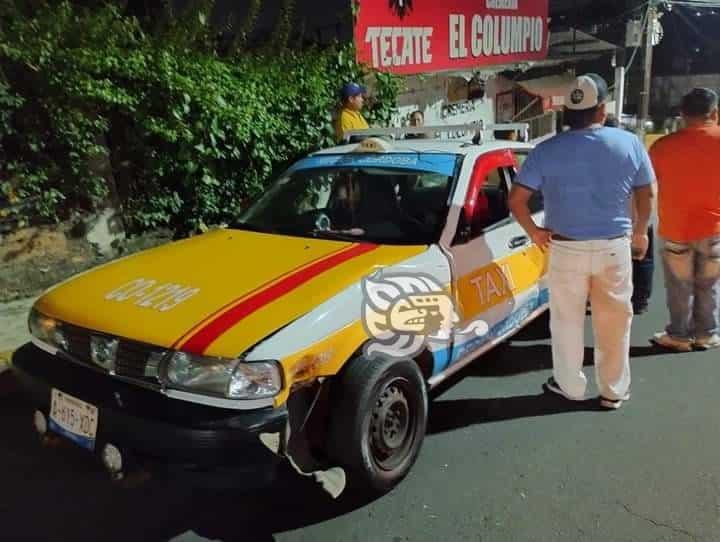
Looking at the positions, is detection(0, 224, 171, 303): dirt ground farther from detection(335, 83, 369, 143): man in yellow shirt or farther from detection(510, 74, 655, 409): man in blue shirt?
detection(510, 74, 655, 409): man in blue shirt

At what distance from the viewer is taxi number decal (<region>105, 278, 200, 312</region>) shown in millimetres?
2729

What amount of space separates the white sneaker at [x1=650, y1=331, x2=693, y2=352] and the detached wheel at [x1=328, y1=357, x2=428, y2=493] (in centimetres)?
236

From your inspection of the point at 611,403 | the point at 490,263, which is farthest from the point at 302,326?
the point at 611,403

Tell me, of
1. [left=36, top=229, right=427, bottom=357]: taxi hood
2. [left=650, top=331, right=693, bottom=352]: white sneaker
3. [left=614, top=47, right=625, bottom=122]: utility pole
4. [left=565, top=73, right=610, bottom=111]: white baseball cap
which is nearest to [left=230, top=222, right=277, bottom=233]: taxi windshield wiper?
[left=36, top=229, right=427, bottom=357]: taxi hood

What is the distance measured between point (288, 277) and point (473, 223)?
4.02 ft

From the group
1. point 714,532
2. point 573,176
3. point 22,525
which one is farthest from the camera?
point 573,176

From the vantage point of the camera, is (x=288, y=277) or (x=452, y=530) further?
(x=288, y=277)

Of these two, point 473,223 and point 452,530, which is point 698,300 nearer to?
point 473,223

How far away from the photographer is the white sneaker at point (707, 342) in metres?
4.42

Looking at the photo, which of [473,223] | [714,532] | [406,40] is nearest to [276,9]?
[406,40]

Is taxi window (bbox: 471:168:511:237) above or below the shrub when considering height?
below

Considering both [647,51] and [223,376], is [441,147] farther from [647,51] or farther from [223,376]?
[647,51]

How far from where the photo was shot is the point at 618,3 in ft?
51.2

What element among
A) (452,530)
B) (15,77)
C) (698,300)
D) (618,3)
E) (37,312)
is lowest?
(452,530)
